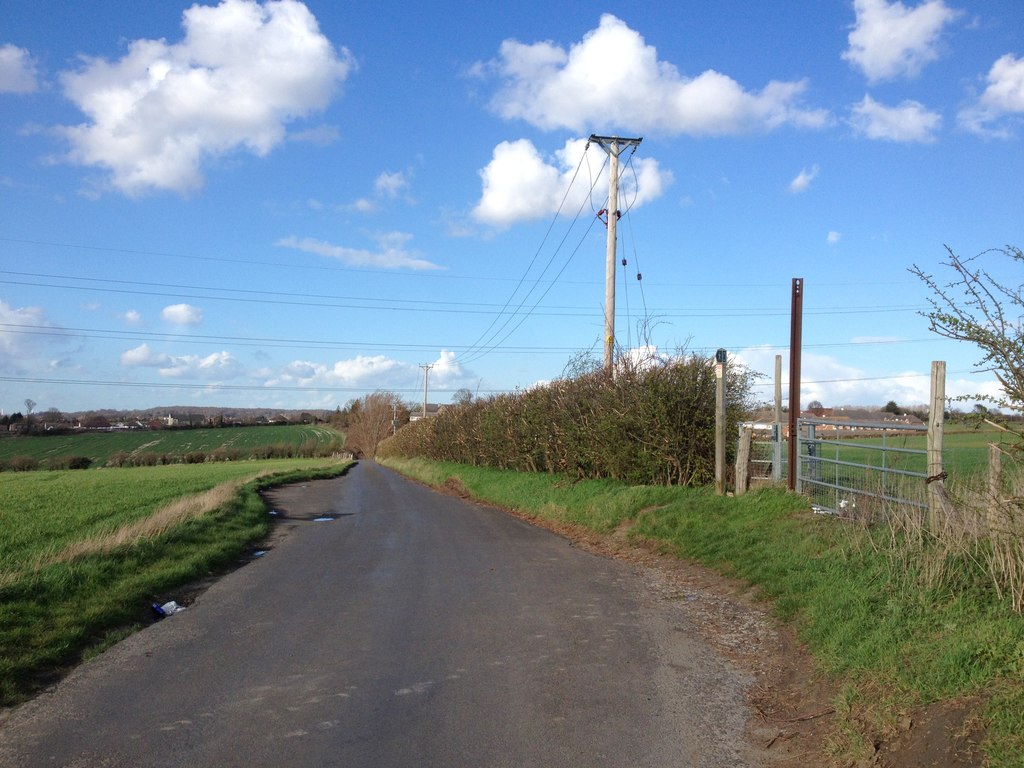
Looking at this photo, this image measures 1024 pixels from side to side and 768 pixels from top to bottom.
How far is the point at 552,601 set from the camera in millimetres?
9156

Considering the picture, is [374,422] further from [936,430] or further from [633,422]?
[936,430]

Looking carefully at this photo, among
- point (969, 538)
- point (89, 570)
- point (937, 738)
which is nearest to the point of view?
point (937, 738)

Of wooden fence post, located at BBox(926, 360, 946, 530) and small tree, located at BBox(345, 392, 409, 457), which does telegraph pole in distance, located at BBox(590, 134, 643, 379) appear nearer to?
wooden fence post, located at BBox(926, 360, 946, 530)

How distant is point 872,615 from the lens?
6.46m

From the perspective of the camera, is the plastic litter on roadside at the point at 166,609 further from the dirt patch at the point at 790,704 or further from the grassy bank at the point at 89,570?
the dirt patch at the point at 790,704

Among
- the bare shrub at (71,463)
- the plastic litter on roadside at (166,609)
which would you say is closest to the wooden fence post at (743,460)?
the plastic litter on roadside at (166,609)

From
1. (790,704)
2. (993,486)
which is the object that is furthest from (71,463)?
(993,486)

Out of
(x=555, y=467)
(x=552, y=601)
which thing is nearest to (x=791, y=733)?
(x=552, y=601)

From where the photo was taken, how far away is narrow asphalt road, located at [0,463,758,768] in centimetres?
494

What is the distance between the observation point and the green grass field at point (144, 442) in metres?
75.8

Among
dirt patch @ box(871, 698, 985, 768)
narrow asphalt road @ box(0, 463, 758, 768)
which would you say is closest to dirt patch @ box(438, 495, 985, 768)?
dirt patch @ box(871, 698, 985, 768)

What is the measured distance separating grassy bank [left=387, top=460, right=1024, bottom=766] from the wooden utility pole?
0.58 metres

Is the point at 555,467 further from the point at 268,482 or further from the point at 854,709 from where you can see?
the point at 854,709

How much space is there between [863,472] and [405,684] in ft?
24.8
